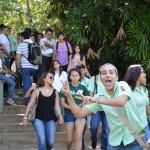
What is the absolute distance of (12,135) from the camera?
1077cm

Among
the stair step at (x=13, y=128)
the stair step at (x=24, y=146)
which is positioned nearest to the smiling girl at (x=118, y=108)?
the stair step at (x=24, y=146)

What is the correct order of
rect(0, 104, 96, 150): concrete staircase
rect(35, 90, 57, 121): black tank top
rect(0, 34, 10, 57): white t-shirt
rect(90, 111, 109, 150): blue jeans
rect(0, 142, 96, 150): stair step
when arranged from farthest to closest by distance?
rect(0, 34, 10, 57): white t-shirt
rect(0, 104, 96, 150): concrete staircase
rect(0, 142, 96, 150): stair step
rect(90, 111, 109, 150): blue jeans
rect(35, 90, 57, 121): black tank top

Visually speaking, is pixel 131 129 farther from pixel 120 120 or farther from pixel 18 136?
pixel 18 136

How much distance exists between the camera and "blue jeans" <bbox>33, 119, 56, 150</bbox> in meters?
8.03

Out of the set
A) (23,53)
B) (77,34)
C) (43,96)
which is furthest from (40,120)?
(77,34)

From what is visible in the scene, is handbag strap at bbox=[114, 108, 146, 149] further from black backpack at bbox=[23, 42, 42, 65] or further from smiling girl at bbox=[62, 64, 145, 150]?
black backpack at bbox=[23, 42, 42, 65]

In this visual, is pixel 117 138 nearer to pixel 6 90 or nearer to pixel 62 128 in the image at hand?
pixel 62 128

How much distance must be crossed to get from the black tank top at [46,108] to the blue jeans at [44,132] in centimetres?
8

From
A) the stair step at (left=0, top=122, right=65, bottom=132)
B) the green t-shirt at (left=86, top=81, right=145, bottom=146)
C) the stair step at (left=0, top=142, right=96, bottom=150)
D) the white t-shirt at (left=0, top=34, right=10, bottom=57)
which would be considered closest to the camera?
the green t-shirt at (left=86, top=81, right=145, bottom=146)

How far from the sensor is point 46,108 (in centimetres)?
833

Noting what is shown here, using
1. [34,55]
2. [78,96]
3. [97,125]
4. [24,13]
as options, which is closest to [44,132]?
[97,125]

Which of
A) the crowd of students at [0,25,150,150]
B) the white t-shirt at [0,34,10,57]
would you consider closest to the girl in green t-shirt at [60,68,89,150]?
the crowd of students at [0,25,150,150]

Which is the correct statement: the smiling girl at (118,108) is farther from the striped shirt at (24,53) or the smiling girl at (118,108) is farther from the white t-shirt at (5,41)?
the white t-shirt at (5,41)

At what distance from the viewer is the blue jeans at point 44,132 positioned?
8.03 m
